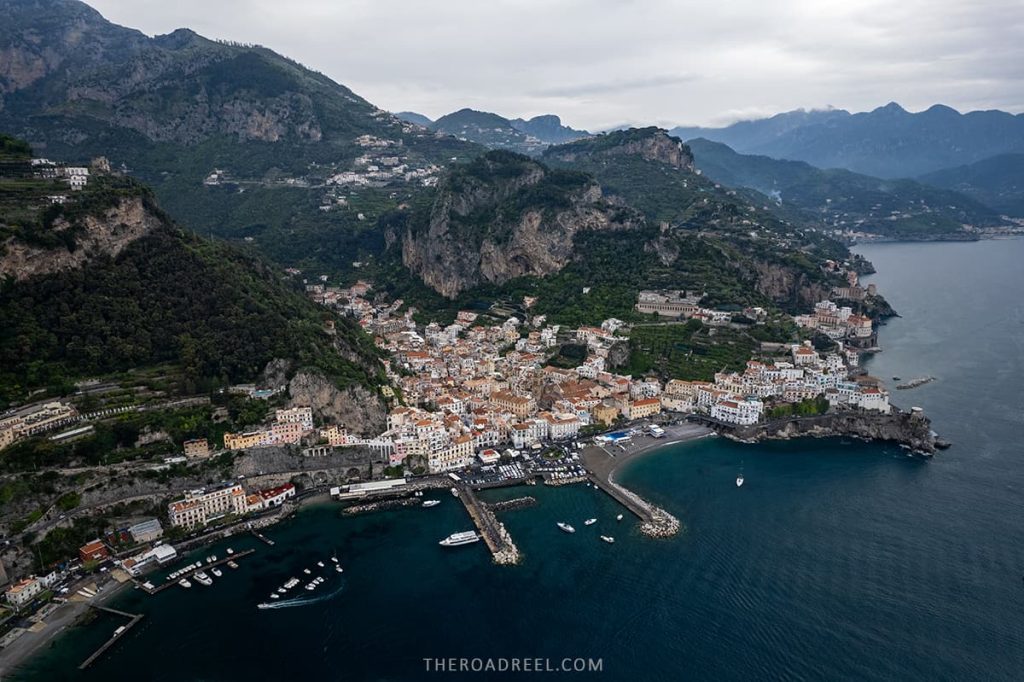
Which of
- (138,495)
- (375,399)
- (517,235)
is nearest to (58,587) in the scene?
(138,495)

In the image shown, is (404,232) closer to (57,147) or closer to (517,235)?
(517,235)

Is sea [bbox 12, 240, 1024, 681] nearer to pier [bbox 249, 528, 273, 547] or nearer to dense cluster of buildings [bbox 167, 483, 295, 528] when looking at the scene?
pier [bbox 249, 528, 273, 547]

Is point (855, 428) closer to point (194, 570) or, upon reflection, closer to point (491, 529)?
point (491, 529)

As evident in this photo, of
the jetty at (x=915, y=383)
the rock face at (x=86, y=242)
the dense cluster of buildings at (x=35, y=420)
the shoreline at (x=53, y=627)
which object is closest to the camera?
the shoreline at (x=53, y=627)

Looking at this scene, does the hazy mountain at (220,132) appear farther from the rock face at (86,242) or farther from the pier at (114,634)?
the pier at (114,634)

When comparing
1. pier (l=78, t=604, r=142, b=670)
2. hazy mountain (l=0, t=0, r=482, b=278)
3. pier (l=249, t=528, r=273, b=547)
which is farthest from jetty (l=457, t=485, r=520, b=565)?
hazy mountain (l=0, t=0, r=482, b=278)

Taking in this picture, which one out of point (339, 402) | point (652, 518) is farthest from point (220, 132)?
point (652, 518)

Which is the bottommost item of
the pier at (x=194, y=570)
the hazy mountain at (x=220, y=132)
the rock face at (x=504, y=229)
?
the pier at (x=194, y=570)

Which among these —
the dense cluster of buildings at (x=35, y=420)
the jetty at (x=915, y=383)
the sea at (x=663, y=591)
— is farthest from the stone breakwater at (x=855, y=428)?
the dense cluster of buildings at (x=35, y=420)
